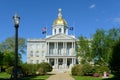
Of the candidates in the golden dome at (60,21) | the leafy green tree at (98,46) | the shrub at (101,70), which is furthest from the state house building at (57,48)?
the shrub at (101,70)

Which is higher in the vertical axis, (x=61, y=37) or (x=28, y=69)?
(x=61, y=37)

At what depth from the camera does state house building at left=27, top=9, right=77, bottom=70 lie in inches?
4365

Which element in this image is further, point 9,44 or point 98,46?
point 9,44

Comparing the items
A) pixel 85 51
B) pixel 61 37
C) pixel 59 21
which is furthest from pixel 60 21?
pixel 85 51

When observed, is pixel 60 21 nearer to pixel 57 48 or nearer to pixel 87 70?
pixel 57 48

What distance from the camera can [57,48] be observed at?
113500 millimetres

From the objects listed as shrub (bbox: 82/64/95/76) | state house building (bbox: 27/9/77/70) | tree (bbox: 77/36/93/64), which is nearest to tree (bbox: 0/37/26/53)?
state house building (bbox: 27/9/77/70)

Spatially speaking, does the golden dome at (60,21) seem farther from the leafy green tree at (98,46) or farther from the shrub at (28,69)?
the shrub at (28,69)

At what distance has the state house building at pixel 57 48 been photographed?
11088 centimetres

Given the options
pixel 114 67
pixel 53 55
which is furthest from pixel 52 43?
pixel 114 67

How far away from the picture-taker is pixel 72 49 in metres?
113

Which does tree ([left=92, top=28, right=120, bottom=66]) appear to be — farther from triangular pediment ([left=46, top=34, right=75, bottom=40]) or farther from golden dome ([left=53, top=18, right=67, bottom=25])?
golden dome ([left=53, top=18, right=67, bottom=25])

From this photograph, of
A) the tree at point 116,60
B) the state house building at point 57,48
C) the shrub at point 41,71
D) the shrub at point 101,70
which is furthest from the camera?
the state house building at point 57,48

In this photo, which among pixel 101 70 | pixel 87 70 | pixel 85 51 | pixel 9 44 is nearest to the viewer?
pixel 101 70
